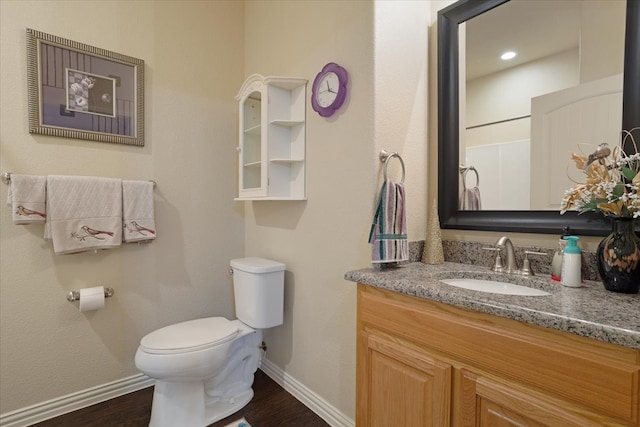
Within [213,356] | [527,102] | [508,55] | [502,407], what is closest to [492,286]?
[502,407]

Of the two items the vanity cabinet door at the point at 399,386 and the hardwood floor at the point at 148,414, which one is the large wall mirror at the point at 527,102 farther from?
the hardwood floor at the point at 148,414

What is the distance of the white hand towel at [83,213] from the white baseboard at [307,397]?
1.25 metres

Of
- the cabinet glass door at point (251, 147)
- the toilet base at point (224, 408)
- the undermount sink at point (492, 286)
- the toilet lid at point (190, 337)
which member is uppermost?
the cabinet glass door at point (251, 147)

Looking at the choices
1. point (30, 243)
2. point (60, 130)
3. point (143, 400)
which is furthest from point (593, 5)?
point (143, 400)

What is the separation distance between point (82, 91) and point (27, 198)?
65cm

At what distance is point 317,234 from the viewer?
1677mm

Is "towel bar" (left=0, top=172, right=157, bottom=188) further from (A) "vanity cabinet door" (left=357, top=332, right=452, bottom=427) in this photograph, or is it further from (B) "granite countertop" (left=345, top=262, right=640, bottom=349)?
(A) "vanity cabinet door" (left=357, top=332, right=452, bottom=427)

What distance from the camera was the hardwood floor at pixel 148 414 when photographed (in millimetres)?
1582

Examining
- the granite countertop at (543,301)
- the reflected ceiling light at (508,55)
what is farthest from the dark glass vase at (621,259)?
the reflected ceiling light at (508,55)

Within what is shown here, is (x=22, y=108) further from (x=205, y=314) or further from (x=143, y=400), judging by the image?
(x=143, y=400)

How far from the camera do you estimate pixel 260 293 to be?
1.76m

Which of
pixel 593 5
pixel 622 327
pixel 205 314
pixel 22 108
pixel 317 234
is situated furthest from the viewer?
pixel 205 314

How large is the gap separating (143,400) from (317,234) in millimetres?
1417

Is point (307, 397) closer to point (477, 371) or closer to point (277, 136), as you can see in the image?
point (477, 371)
